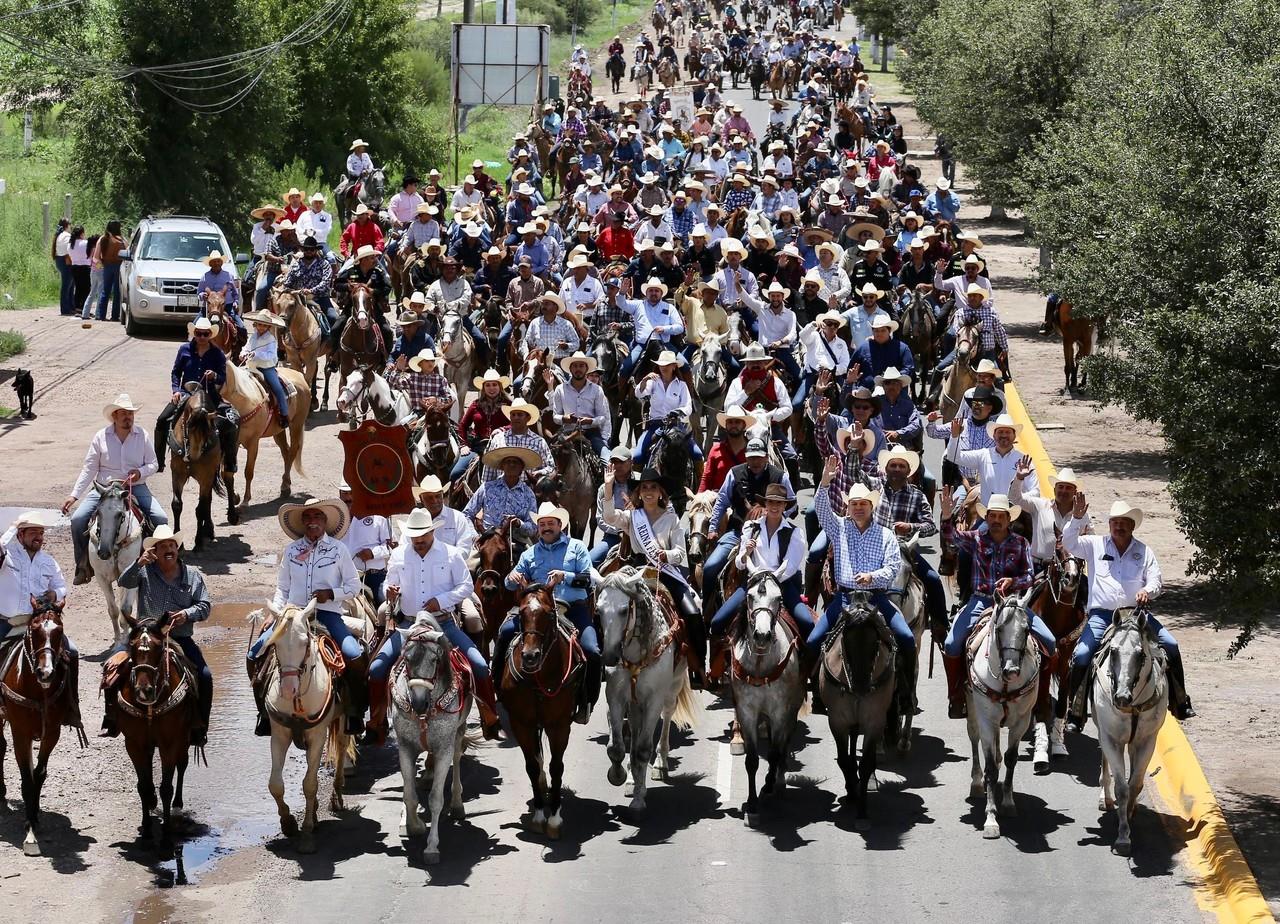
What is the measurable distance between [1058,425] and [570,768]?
15564 mm

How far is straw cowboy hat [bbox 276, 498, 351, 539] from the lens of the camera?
1471 centimetres

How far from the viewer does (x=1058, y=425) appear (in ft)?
96.9

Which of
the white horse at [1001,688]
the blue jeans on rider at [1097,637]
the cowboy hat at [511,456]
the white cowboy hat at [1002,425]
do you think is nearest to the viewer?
the white horse at [1001,688]

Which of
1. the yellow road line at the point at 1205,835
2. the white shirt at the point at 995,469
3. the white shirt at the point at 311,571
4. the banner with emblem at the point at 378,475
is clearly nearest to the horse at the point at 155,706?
the white shirt at the point at 311,571

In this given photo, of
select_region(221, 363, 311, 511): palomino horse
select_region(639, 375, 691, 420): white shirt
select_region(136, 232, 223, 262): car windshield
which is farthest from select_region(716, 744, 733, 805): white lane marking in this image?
select_region(136, 232, 223, 262): car windshield

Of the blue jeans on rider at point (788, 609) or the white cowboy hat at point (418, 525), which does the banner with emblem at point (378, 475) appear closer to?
the white cowboy hat at point (418, 525)

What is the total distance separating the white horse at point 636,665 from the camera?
47.0 ft

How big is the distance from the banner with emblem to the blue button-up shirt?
3602 mm

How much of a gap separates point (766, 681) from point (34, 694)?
16.8 feet

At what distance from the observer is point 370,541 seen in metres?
16.5

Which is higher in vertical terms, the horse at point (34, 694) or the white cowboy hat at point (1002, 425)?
the white cowboy hat at point (1002, 425)

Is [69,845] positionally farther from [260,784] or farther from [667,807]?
[667,807]

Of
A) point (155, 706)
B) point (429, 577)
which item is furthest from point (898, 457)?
point (155, 706)

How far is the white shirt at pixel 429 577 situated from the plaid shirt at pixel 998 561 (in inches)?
149
